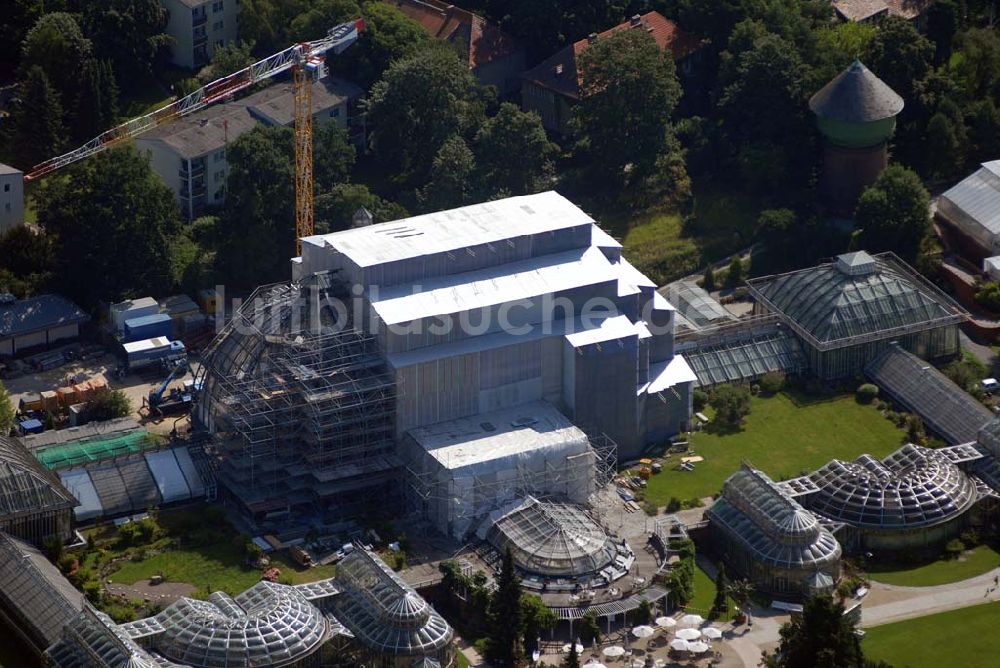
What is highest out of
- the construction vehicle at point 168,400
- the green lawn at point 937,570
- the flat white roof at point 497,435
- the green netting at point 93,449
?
the flat white roof at point 497,435

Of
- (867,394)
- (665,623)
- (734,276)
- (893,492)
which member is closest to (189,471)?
(665,623)

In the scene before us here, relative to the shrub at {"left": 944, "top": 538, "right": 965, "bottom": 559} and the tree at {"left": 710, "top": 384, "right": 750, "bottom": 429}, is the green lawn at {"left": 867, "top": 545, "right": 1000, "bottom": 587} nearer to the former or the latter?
the shrub at {"left": 944, "top": 538, "right": 965, "bottom": 559}

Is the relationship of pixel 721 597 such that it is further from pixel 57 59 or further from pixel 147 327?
pixel 57 59

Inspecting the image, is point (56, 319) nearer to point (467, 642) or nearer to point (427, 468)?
point (427, 468)

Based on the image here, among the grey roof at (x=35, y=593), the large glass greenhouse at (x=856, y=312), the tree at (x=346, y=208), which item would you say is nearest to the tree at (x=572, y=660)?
the grey roof at (x=35, y=593)

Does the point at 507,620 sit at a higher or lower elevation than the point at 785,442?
higher

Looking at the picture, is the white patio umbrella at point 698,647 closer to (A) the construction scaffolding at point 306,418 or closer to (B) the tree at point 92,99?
(A) the construction scaffolding at point 306,418
